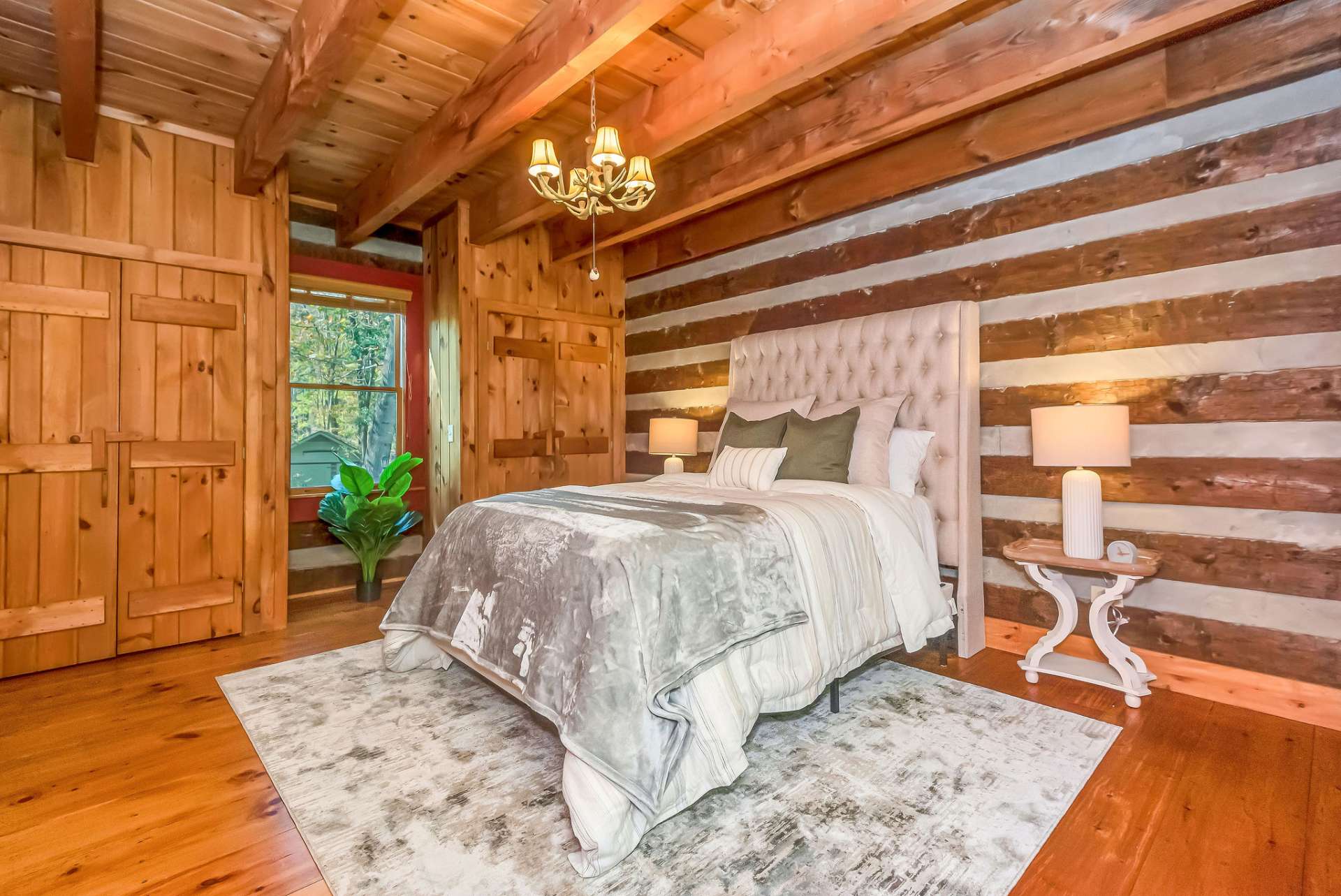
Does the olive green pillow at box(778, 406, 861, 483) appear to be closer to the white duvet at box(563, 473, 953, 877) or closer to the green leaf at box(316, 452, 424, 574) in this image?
the white duvet at box(563, 473, 953, 877)

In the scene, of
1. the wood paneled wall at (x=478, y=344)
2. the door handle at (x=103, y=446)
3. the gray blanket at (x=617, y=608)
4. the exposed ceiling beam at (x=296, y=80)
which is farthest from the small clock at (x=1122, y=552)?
the door handle at (x=103, y=446)

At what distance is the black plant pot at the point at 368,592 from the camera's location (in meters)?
4.33

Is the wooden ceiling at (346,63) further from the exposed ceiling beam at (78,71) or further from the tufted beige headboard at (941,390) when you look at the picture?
the tufted beige headboard at (941,390)

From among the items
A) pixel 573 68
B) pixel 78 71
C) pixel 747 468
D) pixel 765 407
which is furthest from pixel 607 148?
pixel 78 71

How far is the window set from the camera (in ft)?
15.1

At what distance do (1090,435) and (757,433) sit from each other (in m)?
1.59

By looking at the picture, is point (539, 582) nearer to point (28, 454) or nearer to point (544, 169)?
point (544, 169)

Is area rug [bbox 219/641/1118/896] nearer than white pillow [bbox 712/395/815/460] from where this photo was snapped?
Yes

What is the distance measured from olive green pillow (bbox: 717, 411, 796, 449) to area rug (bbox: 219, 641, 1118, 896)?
137 centimetres

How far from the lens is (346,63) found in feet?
9.57

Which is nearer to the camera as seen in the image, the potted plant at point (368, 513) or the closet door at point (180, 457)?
the closet door at point (180, 457)

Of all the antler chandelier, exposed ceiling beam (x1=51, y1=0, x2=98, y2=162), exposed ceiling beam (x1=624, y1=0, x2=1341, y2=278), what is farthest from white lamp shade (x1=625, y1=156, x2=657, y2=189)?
exposed ceiling beam (x1=51, y1=0, x2=98, y2=162)

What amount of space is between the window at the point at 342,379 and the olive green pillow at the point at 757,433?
9.14 ft

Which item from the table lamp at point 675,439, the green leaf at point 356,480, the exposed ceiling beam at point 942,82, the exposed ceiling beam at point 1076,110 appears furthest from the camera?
the table lamp at point 675,439
